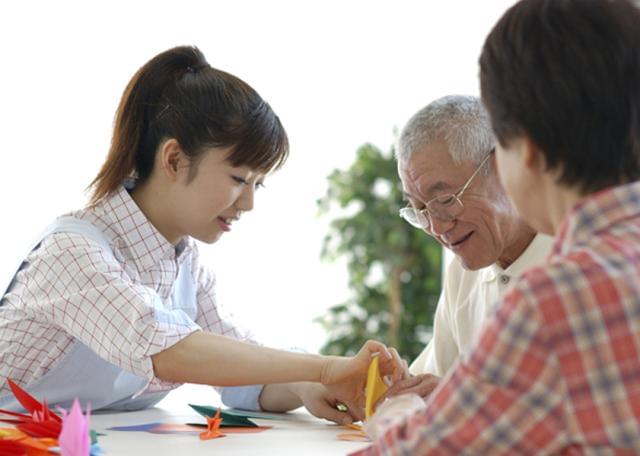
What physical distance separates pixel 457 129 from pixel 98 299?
29.1 inches

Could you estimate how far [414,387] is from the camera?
5.82 feet

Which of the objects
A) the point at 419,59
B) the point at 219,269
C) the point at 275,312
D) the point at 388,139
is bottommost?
the point at 275,312

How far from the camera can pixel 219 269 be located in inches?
172

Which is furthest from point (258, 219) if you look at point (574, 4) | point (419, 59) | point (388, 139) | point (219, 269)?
point (574, 4)

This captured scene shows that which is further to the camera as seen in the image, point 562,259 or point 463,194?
Result: point 463,194

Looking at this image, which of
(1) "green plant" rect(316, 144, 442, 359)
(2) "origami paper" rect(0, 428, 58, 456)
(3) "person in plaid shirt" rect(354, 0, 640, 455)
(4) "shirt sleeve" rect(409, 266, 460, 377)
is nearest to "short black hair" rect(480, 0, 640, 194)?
(3) "person in plaid shirt" rect(354, 0, 640, 455)

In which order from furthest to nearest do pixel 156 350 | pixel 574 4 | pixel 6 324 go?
pixel 6 324 < pixel 156 350 < pixel 574 4

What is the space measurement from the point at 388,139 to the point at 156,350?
3035 millimetres

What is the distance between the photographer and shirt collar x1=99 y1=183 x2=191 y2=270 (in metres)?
1.93

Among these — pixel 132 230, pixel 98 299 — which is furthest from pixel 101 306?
pixel 132 230

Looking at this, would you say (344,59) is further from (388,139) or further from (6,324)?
(6,324)

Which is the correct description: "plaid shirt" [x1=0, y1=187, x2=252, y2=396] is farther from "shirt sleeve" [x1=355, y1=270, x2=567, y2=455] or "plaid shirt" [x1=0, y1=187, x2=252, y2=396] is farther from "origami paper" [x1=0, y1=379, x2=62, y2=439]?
"shirt sleeve" [x1=355, y1=270, x2=567, y2=455]

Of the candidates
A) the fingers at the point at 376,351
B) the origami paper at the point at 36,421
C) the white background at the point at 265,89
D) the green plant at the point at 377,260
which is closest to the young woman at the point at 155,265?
the fingers at the point at 376,351

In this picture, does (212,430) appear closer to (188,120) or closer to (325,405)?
(325,405)
